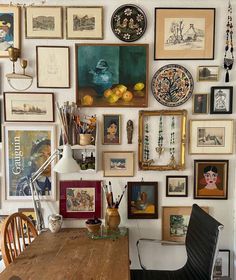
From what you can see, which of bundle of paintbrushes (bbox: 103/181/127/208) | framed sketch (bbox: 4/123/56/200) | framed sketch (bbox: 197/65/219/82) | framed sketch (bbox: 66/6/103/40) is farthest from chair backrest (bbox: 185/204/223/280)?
framed sketch (bbox: 66/6/103/40)

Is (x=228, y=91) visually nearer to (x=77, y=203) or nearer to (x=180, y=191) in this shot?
(x=180, y=191)

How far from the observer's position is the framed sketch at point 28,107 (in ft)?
7.28

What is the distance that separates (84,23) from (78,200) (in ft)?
4.46

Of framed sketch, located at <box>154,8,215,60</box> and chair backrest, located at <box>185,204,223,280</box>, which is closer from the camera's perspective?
chair backrest, located at <box>185,204,223,280</box>

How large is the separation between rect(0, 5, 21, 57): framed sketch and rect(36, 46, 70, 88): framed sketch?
0.62ft

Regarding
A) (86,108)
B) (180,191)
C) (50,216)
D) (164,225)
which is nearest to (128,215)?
(164,225)

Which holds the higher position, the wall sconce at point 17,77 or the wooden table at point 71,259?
the wall sconce at point 17,77

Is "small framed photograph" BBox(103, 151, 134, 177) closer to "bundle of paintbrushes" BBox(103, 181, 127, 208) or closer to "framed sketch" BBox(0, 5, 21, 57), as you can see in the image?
"bundle of paintbrushes" BBox(103, 181, 127, 208)

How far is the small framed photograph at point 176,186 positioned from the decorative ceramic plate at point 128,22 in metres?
1.12

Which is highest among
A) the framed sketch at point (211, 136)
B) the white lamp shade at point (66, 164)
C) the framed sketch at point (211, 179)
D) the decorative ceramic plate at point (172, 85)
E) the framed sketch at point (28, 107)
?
the decorative ceramic plate at point (172, 85)

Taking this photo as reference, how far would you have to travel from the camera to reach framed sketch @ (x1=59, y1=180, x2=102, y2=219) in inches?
89.2

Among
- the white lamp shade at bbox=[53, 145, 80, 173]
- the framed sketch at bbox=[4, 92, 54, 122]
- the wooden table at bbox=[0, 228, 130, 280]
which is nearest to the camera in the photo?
the wooden table at bbox=[0, 228, 130, 280]

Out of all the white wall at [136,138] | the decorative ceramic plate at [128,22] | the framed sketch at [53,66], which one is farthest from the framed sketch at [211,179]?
the framed sketch at [53,66]

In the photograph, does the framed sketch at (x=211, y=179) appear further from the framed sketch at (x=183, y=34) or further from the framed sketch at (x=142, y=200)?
the framed sketch at (x=183, y=34)
